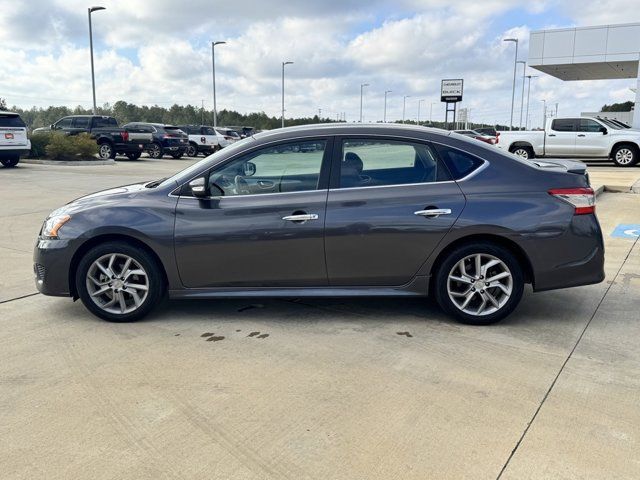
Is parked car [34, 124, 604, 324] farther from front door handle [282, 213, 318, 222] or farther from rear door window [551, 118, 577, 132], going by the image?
rear door window [551, 118, 577, 132]

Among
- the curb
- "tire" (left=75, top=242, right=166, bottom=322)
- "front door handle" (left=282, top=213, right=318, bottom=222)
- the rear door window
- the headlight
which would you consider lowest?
"tire" (left=75, top=242, right=166, bottom=322)

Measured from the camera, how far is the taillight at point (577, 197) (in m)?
4.56

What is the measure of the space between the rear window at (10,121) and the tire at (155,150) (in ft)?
27.2

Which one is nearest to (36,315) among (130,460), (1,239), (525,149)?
(130,460)

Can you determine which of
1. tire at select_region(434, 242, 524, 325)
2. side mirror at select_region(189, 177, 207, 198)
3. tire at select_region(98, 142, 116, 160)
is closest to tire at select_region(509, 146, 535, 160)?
tire at select_region(98, 142, 116, 160)

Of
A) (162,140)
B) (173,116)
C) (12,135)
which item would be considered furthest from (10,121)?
(173,116)

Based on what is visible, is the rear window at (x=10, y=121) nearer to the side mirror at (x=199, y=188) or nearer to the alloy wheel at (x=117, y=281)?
the alloy wheel at (x=117, y=281)

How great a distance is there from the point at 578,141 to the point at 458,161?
18.7m

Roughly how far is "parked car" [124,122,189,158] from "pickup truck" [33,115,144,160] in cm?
102

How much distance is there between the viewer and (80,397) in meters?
3.48

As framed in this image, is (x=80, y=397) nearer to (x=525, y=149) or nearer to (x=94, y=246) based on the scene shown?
(x=94, y=246)

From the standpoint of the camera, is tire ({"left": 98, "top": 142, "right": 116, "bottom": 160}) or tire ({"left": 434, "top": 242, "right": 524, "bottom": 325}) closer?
tire ({"left": 434, "top": 242, "right": 524, "bottom": 325})

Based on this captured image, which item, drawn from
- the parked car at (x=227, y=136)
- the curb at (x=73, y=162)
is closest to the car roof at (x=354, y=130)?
the curb at (x=73, y=162)

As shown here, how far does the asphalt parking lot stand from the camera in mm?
2828
